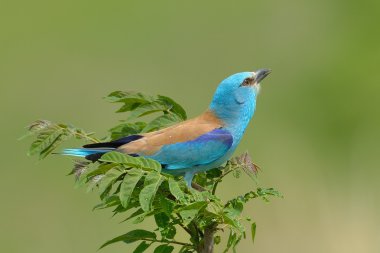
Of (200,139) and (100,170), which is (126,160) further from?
(200,139)

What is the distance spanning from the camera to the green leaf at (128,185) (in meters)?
3.97

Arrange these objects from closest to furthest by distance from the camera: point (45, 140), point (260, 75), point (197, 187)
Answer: point (45, 140)
point (197, 187)
point (260, 75)

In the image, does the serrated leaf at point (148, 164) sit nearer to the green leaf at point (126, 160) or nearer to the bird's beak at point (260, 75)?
the green leaf at point (126, 160)

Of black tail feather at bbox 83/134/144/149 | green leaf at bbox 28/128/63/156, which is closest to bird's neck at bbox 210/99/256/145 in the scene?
black tail feather at bbox 83/134/144/149

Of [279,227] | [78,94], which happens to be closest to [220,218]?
[279,227]

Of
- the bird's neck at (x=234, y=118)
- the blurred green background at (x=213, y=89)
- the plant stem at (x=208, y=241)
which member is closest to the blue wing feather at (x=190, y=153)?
the bird's neck at (x=234, y=118)

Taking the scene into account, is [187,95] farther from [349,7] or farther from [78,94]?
[349,7]

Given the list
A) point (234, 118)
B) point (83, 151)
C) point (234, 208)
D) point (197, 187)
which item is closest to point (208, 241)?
point (234, 208)

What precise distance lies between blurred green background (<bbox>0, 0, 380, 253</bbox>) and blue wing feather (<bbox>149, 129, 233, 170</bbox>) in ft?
9.78

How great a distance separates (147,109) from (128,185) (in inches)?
32.3

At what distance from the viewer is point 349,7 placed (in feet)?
43.1

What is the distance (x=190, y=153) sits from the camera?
15.9 ft

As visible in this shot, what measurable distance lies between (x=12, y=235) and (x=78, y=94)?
2532mm

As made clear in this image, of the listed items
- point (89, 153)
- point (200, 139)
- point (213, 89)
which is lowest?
point (89, 153)
